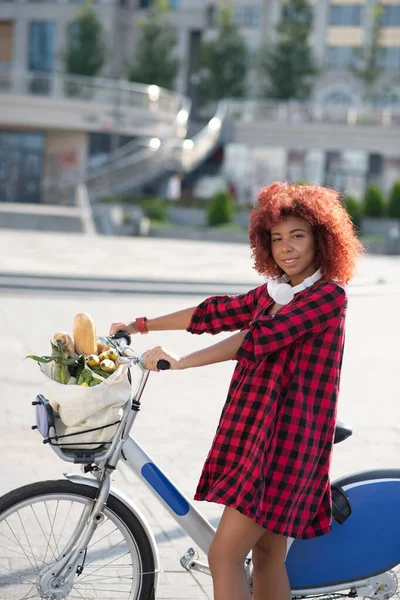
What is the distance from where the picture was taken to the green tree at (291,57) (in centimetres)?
5622

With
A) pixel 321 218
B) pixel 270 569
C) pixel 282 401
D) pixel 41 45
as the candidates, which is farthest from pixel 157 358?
pixel 41 45

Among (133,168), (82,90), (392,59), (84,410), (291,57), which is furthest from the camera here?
(392,59)

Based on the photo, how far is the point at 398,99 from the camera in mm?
60000

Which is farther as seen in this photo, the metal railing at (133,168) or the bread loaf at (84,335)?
the metal railing at (133,168)

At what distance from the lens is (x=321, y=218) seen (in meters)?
3.25

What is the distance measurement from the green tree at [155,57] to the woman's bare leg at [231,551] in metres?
54.0

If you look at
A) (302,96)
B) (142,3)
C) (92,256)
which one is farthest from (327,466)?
(142,3)

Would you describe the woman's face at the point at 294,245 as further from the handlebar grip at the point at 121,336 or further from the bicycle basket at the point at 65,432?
the bicycle basket at the point at 65,432

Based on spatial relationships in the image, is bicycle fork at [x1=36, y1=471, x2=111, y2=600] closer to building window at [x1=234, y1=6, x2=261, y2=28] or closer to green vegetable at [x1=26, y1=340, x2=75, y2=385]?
green vegetable at [x1=26, y1=340, x2=75, y2=385]

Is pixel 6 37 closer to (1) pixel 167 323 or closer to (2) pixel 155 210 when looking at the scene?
(2) pixel 155 210

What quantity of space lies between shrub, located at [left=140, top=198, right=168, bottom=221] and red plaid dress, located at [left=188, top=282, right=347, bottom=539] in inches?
1263

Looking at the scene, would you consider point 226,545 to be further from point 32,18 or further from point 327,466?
point 32,18

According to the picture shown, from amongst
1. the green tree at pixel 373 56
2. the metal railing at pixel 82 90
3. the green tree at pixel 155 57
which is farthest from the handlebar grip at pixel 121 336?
the green tree at pixel 373 56

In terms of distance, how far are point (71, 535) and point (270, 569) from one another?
0.65 metres
